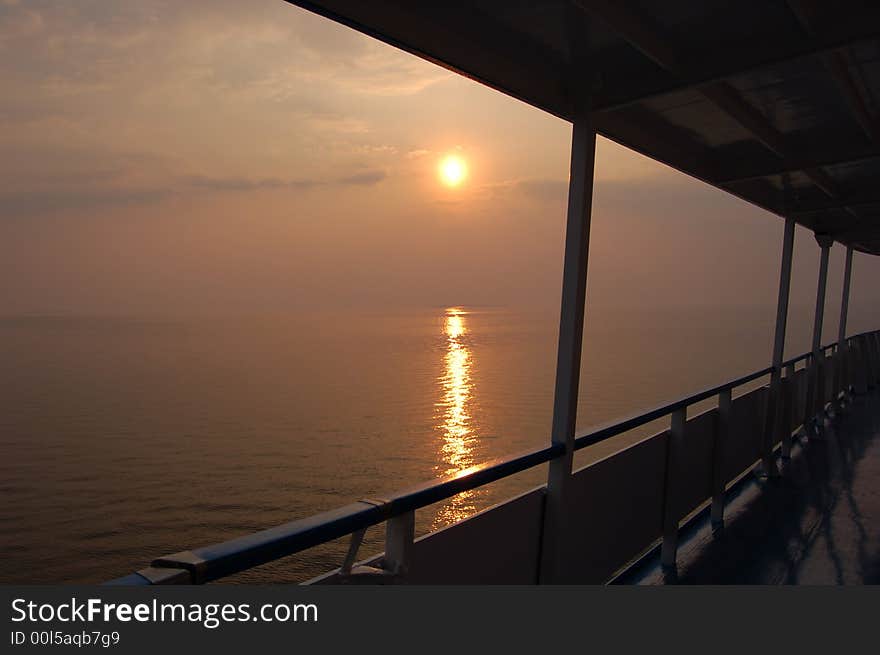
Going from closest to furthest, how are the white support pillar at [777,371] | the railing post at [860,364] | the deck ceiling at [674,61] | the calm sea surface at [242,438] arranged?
the deck ceiling at [674,61] < the white support pillar at [777,371] < the railing post at [860,364] < the calm sea surface at [242,438]

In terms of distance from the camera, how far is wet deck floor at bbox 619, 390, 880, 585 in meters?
3.55

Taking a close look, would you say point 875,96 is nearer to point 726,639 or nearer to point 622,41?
point 622,41

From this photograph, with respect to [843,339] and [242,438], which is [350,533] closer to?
[843,339]

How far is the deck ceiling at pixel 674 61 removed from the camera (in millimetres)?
2021

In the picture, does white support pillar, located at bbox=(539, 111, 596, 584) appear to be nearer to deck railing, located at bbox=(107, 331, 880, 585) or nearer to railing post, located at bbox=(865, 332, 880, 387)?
deck railing, located at bbox=(107, 331, 880, 585)

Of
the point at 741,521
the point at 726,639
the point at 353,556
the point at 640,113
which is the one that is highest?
the point at 640,113

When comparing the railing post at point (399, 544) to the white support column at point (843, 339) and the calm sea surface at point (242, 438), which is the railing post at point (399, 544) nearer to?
the white support column at point (843, 339)

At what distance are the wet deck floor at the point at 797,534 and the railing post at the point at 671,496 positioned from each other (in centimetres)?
8

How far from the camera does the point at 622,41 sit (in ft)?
7.51

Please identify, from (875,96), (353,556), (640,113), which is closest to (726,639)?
(353,556)

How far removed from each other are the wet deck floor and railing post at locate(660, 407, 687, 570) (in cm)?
8

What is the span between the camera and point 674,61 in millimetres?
2395

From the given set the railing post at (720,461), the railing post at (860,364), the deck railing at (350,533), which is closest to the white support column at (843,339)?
the railing post at (860,364)

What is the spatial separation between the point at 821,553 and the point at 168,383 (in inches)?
1886
